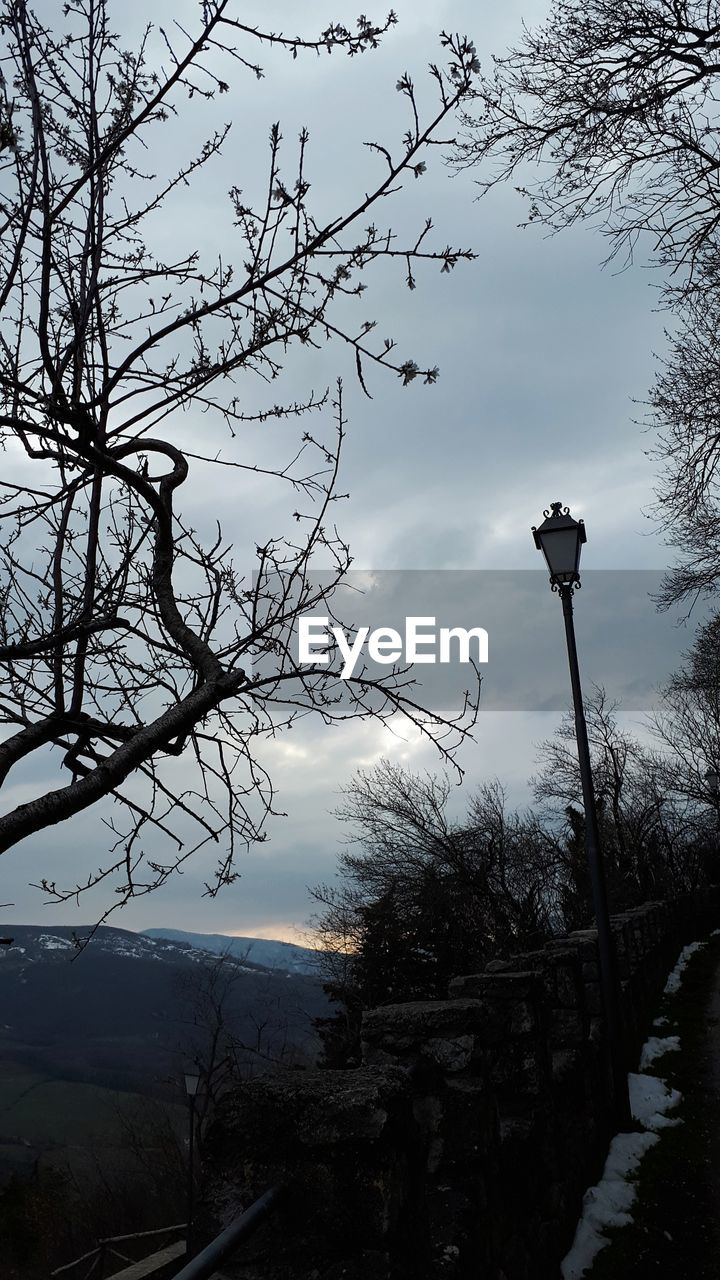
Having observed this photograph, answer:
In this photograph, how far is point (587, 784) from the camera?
716 centimetres

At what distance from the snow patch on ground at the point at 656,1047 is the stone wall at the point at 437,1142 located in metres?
2.64

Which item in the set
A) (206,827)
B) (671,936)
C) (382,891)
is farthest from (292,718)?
(382,891)

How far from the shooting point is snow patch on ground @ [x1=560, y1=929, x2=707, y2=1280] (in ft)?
15.0

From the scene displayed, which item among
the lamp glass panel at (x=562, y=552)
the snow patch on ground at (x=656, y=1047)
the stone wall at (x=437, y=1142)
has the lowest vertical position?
the snow patch on ground at (x=656, y=1047)

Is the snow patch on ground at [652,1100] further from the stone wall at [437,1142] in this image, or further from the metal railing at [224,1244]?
the metal railing at [224,1244]

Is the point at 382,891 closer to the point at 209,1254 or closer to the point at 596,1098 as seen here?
the point at 596,1098

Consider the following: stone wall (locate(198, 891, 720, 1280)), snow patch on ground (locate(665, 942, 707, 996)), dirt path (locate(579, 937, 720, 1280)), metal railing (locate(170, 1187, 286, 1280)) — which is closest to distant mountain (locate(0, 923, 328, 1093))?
snow patch on ground (locate(665, 942, 707, 996))

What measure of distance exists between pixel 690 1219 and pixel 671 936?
11.5m

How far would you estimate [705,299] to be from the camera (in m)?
8.90

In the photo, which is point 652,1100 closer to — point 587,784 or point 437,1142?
point 587,784

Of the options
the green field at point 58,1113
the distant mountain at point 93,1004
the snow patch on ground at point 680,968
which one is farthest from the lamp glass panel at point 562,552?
the distant mountain at point 93,1004

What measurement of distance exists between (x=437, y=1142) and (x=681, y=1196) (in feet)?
10.1

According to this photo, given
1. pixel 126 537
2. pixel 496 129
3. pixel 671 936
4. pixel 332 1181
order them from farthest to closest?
pixel 671 936 < pixel 496 129 < pixel 126 537 < pixel 332 1181

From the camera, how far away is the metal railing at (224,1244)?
1.54m
